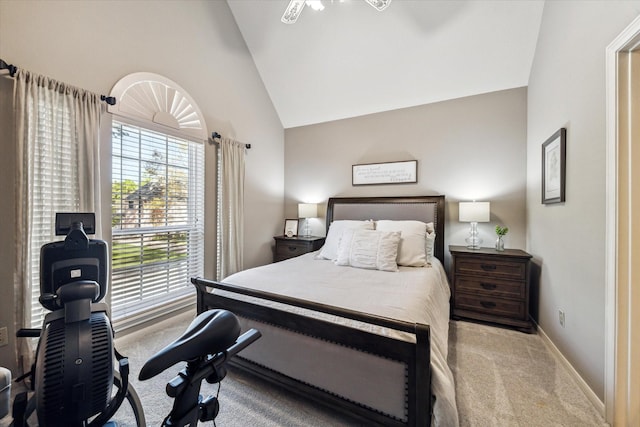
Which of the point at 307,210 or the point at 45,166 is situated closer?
the point at 45,166

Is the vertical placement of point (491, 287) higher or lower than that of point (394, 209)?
lower

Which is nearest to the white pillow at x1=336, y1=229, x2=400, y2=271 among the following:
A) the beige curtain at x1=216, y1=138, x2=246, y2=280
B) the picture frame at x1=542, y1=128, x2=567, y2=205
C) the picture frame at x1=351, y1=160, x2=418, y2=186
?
the picture frame at x1=351, y1=160, x2=418, y2=186

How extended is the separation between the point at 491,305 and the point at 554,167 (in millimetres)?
1472

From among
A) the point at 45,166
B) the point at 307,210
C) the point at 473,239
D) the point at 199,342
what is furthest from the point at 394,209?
the point at 45,166

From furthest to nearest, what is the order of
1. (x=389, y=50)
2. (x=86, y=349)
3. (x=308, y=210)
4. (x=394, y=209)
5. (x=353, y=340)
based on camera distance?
1. (x=308, y=210)
2. (x=394, y=209)
3. (x=389, y=50)
4. (x=353, y=340)
5. (x=86, y=349)

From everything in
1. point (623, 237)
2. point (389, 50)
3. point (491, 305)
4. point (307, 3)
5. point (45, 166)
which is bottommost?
point (491, 305)

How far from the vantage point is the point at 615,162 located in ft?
4.83

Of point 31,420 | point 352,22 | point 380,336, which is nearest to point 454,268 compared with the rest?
point 380,336

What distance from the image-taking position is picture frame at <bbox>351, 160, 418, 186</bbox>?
3.62 metres

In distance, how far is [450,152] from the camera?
3.41m

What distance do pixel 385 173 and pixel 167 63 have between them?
2913mm

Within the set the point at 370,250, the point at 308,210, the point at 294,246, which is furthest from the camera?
the point at 308,210

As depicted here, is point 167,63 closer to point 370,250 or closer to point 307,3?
point 307,3

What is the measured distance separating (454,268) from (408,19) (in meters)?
2.78
